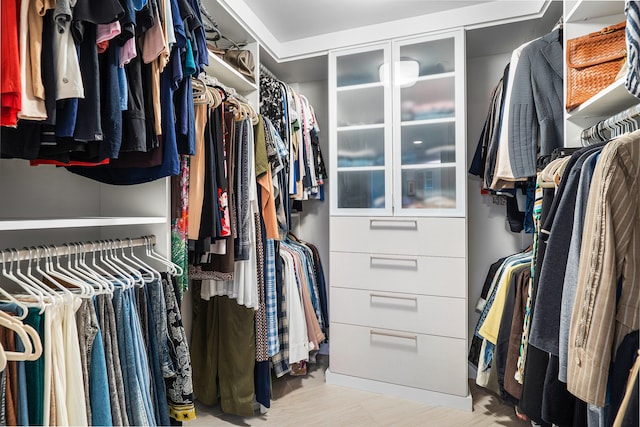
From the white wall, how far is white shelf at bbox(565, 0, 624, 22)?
86 cm

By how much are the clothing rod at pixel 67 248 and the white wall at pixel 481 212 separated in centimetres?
199

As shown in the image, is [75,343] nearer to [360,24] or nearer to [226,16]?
[226,16]

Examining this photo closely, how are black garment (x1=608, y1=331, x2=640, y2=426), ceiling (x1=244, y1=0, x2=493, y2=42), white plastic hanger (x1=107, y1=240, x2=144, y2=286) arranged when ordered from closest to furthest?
black garment (x1=608, y1=331, x2=640, y2=426) → white plastic hanger (x1=107, y1=240, x2=144, y2=286) → ceiling (x1=244, y1=0, x2=493, y2=42)

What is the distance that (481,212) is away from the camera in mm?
2395

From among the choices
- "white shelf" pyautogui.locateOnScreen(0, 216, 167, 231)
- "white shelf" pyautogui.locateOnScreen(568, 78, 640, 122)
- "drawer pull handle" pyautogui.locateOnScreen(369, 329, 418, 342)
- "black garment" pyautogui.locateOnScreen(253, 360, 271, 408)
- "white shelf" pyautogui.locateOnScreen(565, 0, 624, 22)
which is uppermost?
"white shelf" pyautogui.locateOnScreen(565, 0, 624, 22)

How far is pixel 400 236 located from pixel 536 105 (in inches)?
37.2

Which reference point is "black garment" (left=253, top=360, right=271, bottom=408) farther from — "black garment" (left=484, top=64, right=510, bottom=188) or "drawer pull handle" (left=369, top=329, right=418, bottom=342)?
"black garment" (left=484, top=64, right=510, bottom=188)

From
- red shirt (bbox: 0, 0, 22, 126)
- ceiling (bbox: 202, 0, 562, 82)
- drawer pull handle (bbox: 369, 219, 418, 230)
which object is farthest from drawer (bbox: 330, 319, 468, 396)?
red shirt (bbox: 0, 0, 22, 126)

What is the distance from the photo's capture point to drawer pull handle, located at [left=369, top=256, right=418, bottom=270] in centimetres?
207

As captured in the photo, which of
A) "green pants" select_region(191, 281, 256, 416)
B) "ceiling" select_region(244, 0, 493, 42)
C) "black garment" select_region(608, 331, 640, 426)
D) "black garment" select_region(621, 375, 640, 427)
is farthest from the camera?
"ceiling" select_region(244, 0, 493, 42)

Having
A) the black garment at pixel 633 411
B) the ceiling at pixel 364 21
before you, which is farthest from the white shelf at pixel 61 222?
the black garment at pixel 633 411

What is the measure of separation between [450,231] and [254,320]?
1.17 meters

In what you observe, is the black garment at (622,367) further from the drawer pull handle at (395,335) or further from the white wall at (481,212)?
the white wall at (481,212)

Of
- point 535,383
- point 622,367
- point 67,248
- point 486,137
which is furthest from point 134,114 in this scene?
point 486,137
